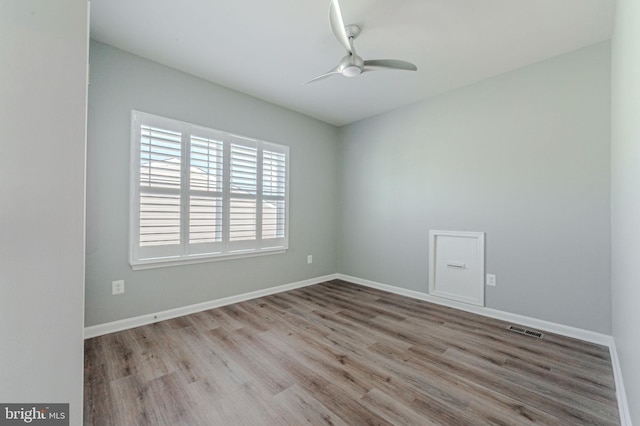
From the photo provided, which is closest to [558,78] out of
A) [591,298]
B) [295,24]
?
[591,298]

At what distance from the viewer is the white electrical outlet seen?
248 centimetres

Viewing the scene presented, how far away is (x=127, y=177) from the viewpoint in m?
2.55

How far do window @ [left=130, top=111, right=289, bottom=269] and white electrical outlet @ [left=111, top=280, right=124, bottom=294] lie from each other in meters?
0.19

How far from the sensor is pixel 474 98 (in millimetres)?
3074

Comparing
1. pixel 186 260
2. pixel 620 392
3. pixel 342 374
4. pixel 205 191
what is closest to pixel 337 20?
pixel 205 191

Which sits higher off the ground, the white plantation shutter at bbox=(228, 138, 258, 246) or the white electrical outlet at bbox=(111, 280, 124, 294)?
the white plantation shutter at bbox=(228, 138, 258, 246)

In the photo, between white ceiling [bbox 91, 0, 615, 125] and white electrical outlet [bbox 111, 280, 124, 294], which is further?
white electrical outlet [bbox 111, 280, 124, 294]

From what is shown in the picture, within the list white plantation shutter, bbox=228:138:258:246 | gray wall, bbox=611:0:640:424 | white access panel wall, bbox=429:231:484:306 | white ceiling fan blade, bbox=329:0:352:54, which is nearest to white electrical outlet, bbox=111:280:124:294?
white plantation shutter, bbox=228:138:258:246

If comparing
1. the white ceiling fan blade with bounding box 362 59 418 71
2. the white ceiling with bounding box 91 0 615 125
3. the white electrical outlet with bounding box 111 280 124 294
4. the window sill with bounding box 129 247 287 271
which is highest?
the white ceiling with bounding box 91 0 615 125

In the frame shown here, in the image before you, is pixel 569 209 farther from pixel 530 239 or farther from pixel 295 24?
pixel 295 24

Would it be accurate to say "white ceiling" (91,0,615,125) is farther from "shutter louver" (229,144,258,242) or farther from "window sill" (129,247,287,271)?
"window sill" (129,247,287,271)

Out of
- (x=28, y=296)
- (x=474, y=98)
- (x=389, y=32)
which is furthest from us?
(x=474, y=98)

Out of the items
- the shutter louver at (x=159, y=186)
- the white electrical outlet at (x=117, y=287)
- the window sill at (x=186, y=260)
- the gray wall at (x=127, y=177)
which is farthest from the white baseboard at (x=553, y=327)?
the white electrical outlet at (x=117, y=287)

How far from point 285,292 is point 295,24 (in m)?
3.15
